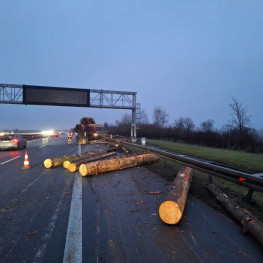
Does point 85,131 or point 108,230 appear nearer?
point 108,230

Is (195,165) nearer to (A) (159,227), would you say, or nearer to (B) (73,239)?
(A) (159,227)

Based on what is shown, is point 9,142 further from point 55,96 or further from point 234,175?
point 234,175

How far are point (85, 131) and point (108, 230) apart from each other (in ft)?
84.2

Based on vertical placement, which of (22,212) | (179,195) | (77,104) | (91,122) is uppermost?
(77,104)

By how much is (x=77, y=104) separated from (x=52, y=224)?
3075cm

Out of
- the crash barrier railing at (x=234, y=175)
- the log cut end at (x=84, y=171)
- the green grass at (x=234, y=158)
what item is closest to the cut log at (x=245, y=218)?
the crash barrier railing at (x=234, y=175)

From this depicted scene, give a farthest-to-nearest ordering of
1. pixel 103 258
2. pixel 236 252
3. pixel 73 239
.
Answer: pixel 73 239, pixel 236 252, pixel 103 258

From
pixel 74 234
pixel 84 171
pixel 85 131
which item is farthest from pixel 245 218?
pixel 85 131

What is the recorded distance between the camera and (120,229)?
427 cm

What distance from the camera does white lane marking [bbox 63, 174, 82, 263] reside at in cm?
335

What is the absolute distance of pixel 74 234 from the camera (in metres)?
4.04

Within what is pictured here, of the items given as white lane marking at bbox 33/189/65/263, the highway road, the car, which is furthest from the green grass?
the car

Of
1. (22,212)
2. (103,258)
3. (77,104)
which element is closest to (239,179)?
(103,258)

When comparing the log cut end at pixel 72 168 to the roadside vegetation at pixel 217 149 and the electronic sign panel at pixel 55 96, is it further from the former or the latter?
the electronic sign panel at pixel 55 96
